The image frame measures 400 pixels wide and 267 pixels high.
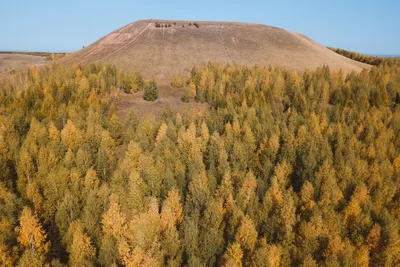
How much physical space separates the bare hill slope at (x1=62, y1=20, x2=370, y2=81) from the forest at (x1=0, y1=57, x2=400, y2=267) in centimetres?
5583

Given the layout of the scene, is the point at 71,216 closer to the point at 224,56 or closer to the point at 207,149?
the point at 207,149

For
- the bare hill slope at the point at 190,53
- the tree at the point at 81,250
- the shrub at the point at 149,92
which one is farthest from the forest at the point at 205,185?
the bare hill slope at the point at 190,53

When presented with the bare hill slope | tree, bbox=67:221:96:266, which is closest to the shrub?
the bare hill slope

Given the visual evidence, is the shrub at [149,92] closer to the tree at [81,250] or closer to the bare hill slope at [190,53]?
the bare hill slope at [190,53]

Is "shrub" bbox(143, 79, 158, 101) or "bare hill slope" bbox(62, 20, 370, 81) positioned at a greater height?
"bare hill slope" bbox(62, 20, 370, 81)

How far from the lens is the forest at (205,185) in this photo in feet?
157

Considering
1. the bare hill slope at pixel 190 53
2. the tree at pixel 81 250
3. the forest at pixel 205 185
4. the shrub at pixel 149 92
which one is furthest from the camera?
the bare hill slope at pixel 190 53

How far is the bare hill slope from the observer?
170250mm

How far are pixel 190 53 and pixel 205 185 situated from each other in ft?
431

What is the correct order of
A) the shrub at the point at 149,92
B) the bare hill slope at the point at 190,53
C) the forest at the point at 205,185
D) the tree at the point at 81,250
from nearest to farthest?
the tree at the point at 81,250 → the forest at the point at 205,185 → the shrub at the point at 149,92 → the bare hill slope at the point at 190,53

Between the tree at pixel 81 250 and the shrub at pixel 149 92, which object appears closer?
the tree at pixel 81 250

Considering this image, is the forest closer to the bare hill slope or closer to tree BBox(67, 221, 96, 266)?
tree BBox(67, 221, 96, 266)

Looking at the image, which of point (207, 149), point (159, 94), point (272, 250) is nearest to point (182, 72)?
point (159, 94)

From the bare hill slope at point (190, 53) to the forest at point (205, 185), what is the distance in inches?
2198
